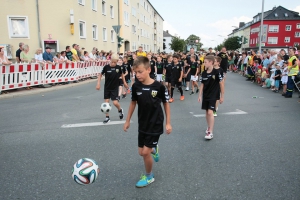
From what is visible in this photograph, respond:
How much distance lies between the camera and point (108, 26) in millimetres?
32188

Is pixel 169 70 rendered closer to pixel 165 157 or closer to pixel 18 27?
pixel 165 157

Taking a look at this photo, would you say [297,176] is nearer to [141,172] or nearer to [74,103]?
[141,172]

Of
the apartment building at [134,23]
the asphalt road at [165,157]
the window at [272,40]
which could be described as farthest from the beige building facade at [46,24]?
the window at [272,40]

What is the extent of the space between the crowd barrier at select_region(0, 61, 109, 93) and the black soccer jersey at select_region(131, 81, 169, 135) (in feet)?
31.1

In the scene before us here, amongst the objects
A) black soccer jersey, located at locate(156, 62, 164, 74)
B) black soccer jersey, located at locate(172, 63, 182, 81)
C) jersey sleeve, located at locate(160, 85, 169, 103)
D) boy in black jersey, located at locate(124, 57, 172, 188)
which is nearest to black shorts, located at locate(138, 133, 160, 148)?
boy in black jersey, located at locate(124, 57, 172, 188)

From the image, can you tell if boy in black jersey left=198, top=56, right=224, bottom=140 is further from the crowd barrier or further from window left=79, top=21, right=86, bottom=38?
window left=79, top=21, right=86, bottom=38

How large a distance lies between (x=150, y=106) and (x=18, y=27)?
22565 mm

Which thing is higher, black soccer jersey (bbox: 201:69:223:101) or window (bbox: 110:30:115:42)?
window (bbox: 110:30:115:42)

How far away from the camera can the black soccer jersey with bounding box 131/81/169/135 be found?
334cm

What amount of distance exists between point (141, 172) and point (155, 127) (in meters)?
0.86

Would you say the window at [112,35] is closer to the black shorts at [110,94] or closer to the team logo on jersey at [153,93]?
the black shorts at [110,94]

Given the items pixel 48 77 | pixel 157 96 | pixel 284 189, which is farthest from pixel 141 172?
pixel 48 77

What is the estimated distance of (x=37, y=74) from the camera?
12.5m

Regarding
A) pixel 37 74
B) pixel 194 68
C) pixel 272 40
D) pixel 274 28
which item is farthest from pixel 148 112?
pixel 272 40
